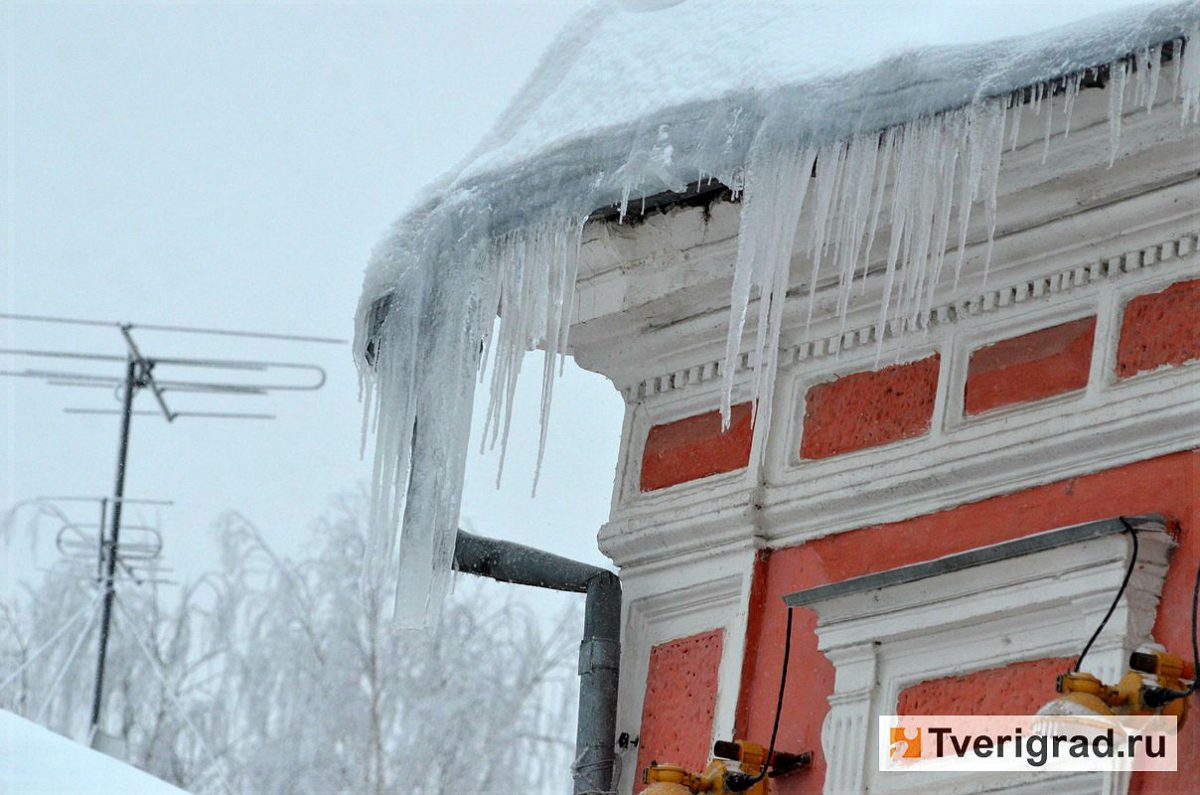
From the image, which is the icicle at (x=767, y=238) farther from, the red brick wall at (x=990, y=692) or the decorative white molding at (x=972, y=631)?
the red brick wall at (x=990, y=692)

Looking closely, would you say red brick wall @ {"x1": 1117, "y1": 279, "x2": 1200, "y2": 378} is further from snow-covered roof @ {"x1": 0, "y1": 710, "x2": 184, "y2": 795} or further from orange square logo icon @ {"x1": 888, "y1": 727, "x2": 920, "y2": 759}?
snow-covered roof @ {"x1": 0, "y1": 710, "x2": 184, "y2": 795}

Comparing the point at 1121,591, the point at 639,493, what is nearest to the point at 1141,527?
the point at 1121,591

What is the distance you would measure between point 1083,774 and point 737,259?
Result: 1.22m

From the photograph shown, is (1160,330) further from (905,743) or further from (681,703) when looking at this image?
(681,703)

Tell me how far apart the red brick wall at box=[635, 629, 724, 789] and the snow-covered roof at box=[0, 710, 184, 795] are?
1.05 m

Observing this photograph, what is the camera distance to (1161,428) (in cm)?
394

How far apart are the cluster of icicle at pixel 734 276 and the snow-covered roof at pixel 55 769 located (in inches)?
28.0

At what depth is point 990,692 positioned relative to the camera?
4.09 metres

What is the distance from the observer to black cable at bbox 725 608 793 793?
4332 mm

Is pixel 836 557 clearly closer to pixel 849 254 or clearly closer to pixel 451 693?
pixel 849 254

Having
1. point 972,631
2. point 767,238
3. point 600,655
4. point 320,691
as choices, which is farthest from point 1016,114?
point 320,691

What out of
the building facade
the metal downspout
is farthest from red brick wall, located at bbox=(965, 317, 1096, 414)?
the metal downspout

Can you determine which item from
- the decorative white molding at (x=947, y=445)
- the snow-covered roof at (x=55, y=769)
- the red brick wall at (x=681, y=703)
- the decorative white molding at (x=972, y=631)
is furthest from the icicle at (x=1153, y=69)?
the snow-covered roof at (x=55, y=769)

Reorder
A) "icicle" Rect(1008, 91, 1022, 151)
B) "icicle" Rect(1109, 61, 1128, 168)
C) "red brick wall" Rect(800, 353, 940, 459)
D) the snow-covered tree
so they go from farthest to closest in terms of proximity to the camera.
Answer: the snow-covered tree
"red brick wall" Rect(800, 353, 940, 459)
"icicle" Rect(1008, 91, 1022, 151)
"icicle" Rect(1109, 61, 1128, 168)
